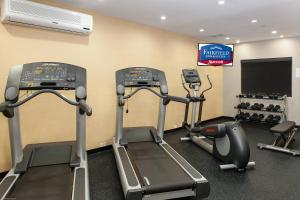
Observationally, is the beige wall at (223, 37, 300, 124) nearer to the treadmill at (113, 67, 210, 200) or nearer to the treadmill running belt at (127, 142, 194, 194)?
the treadmill at (113, 67, 210, 200)

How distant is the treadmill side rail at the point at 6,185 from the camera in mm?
1993

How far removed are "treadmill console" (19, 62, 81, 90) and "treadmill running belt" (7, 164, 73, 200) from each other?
3.25 ft

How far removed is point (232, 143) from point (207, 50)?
3234mm

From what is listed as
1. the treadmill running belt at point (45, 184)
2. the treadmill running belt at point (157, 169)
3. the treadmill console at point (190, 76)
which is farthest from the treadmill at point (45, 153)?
the treadmill console at point (190, 76)

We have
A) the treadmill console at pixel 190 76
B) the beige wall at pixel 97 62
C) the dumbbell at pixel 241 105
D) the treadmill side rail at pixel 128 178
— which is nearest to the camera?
the treadmill side rail at pixel 128 178

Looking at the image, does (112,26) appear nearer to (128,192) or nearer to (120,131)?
(120,131)

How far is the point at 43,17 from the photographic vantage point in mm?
2965

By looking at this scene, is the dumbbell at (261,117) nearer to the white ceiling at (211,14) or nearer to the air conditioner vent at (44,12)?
the white ceiling at (211,14)

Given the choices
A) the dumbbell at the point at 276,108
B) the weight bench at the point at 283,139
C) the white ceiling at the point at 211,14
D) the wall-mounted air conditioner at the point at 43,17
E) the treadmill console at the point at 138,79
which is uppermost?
the white ceiling at the point at 211,14

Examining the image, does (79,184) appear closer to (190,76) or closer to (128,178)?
(128,178)

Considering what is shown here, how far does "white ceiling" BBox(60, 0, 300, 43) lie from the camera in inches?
133

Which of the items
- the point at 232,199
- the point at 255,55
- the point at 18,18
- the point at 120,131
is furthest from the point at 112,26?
the point at 255,55

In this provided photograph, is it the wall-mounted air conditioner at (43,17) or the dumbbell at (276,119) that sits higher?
the wall-mounted air conditioner at (43,17)

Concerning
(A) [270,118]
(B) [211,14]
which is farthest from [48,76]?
(A) [270,118]
